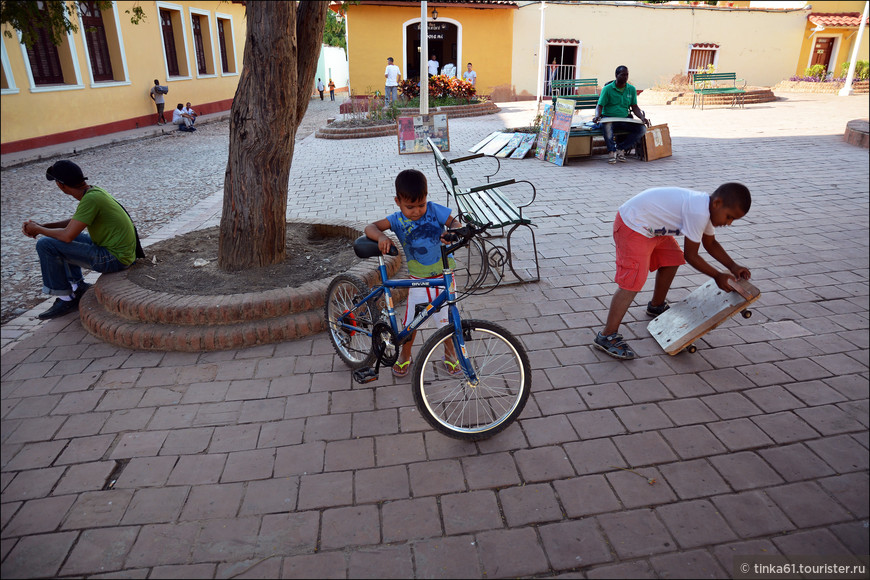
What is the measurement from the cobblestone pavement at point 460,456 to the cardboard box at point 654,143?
5.58m

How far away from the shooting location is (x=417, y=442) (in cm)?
289

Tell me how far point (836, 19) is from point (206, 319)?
32.7 metres

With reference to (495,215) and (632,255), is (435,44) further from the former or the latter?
(632,255)

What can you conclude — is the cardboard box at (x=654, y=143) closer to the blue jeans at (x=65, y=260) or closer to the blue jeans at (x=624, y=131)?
the blue jeans at (x=624, y=131)

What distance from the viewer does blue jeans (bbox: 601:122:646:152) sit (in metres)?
9.62

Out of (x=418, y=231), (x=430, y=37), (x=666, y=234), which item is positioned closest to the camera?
(x=418, y=231)

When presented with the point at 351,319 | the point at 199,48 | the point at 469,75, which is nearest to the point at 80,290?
the point at 351,319

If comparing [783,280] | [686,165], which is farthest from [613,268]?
[686,165]

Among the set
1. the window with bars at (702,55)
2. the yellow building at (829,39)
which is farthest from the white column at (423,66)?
the yellow building at (829,39)

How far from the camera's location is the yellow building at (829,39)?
2553cm

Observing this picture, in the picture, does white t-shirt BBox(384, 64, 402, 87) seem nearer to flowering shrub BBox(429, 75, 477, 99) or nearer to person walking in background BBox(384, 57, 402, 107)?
person walking in background BBox(384, 57, 402, 107)

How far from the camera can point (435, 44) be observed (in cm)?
2595

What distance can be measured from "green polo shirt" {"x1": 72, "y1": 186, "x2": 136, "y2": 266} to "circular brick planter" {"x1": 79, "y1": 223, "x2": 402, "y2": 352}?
0.56 meters

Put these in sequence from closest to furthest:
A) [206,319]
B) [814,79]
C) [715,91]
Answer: [206,319], [715,91], [814,79]
